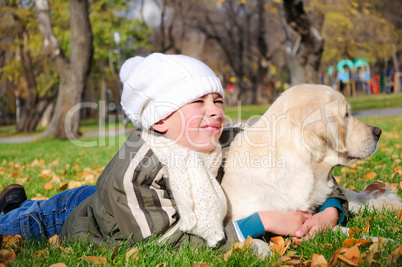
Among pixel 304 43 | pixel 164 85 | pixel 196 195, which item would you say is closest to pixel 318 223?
pixel 196 195

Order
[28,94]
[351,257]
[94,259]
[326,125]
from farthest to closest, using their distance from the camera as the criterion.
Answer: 1. [28,94]
2. [326,125]
3. [94,259]
4. [351,257]

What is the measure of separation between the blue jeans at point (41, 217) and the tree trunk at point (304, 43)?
9.14 meters

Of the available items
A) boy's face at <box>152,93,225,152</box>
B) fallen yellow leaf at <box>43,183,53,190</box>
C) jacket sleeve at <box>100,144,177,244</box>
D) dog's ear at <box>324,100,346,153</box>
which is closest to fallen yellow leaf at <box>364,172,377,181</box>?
dog's ear at <box>324,100,346,153</box>

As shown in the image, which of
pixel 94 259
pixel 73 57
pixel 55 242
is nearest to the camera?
pixel 94 259

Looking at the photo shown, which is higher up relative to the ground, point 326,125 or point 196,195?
point 326,125

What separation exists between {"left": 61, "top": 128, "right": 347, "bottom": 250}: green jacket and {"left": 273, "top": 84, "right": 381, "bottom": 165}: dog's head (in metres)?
0.83

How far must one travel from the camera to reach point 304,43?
38.2 ft

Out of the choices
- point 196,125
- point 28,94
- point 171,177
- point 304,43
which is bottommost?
point 171,177

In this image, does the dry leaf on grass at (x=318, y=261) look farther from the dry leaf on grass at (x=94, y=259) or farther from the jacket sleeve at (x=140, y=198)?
the dry leaf on grass at (x=94, y=259)

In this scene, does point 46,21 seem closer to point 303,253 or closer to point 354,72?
point 303,253

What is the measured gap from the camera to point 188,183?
2236mm

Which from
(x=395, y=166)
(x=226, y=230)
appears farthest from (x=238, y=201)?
(x=395, y=166)

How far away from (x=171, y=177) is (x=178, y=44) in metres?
35.0

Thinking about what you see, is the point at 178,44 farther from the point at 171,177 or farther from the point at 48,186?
the point at 171,177
